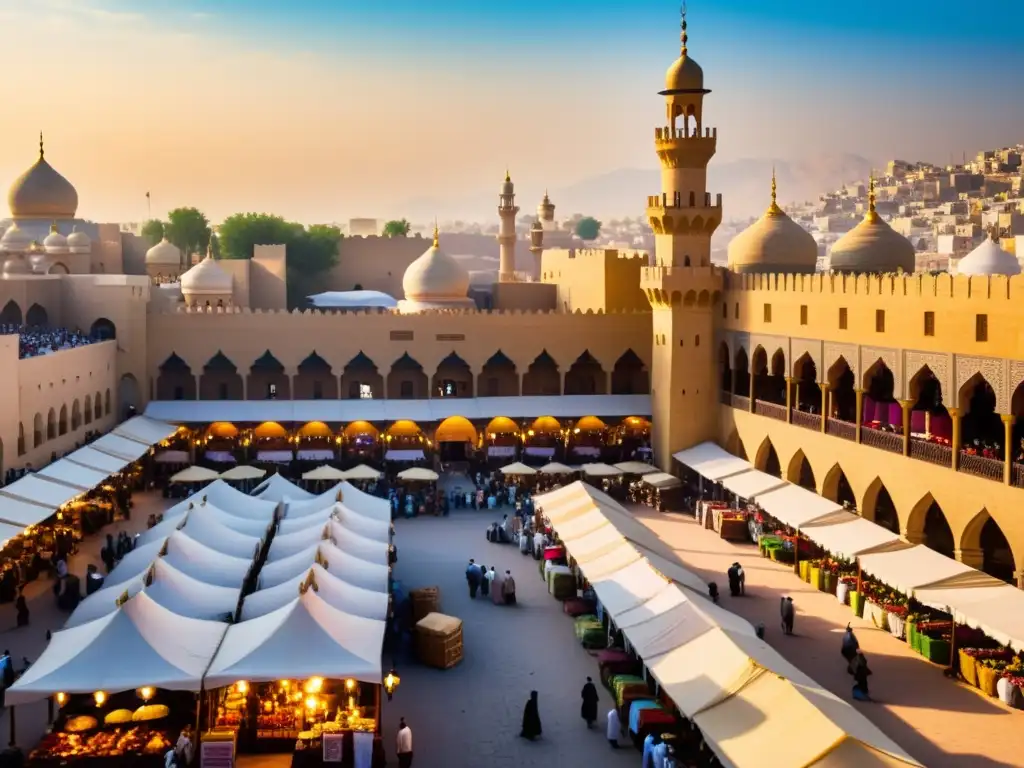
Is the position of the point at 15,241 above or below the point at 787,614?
above

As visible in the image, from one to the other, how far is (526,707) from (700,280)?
18.5 m

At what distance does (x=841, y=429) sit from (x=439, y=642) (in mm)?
11992

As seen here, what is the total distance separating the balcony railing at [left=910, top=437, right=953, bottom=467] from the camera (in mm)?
21891

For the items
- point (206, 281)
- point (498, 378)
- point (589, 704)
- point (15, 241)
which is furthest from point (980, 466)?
point (15, 241)

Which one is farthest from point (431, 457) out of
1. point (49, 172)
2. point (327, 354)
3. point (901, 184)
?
point (901, 184)

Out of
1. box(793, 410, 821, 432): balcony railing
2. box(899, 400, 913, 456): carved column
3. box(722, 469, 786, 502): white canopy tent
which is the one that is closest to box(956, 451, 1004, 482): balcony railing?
box(899, 400, 913, 456): carved column

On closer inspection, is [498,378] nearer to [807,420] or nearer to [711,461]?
[711,461]

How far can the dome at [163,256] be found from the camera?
49188 mm

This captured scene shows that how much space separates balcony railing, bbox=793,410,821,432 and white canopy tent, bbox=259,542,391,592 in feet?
40.4

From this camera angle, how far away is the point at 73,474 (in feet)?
79.0

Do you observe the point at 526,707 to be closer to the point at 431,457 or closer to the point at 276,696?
the point at 276,696

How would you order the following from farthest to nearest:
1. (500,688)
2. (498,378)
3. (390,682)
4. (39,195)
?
(39,195), (498,378), (500,688), (390,682)

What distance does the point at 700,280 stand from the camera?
31.7 metres

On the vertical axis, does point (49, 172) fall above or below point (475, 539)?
above
